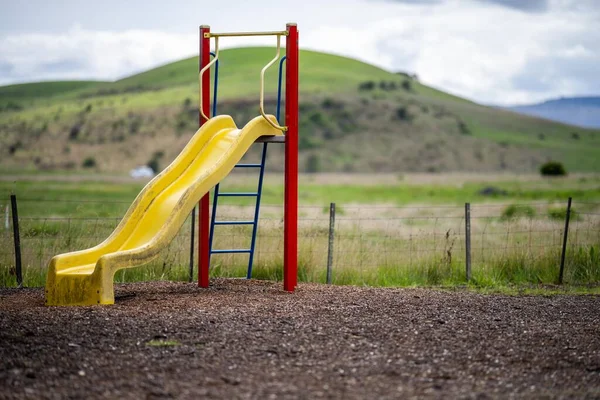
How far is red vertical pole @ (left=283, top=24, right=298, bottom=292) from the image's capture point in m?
12.2

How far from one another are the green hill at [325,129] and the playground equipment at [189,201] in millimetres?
68020

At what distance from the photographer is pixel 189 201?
37.0 ft

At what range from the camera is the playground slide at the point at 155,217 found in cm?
1067

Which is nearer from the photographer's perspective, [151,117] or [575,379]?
[575,379]

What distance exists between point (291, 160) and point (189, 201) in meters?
1.67

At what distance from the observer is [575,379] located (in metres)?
7.57

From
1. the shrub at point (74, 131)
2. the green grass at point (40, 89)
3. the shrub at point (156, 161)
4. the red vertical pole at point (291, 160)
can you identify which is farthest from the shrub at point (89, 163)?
the red vertical pole at point (291, 160)

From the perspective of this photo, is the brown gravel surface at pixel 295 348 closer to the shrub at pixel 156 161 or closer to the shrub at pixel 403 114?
the shrub at pixel 156 161

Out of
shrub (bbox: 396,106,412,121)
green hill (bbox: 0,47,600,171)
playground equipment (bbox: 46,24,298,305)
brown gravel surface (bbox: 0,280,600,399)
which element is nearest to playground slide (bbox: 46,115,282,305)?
playground equipment (bbox: 46,24,298,305)

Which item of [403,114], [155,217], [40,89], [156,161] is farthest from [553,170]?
[40,89]

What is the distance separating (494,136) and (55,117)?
49050 mm

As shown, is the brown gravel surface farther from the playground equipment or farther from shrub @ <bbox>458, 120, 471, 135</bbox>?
shrub @ <bbox>458, 120, 471, 135</bbox>

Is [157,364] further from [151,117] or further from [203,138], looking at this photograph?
[151,117]

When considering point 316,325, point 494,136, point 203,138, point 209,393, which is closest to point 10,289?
point 203,138
